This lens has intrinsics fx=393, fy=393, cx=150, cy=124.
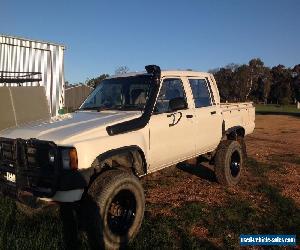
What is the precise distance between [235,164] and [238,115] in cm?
107

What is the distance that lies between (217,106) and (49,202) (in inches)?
163

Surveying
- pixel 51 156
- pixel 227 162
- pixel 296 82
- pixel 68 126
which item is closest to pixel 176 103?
pixel 68 126

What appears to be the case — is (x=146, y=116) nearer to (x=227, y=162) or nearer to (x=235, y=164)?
(x=227, y=162)

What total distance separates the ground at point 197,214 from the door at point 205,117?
834 millimetres

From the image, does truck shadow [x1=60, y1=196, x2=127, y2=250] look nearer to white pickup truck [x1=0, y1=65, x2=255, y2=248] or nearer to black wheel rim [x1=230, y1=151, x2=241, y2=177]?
white pickup truck [x1=0, y1=65, x2=255, y2=248]

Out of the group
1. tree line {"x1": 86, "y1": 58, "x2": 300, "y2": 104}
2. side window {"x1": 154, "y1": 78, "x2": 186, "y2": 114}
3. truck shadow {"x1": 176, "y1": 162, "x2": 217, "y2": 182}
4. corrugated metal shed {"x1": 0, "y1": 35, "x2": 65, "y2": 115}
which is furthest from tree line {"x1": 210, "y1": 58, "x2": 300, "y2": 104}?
side window {"x1": 154, "y1": 78, "x2": 186, "y2": 114}

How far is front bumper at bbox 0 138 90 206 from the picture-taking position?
179 inches

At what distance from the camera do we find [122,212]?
17.2 feet

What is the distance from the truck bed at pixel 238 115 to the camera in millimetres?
8008

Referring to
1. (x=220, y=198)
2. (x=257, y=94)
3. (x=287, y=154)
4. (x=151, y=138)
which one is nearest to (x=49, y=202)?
(x=151, y=138)

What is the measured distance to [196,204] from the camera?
6.73 m

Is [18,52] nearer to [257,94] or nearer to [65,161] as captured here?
[65,161]

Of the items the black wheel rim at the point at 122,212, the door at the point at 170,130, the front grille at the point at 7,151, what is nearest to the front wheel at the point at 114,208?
the black wheel rim at the point at 122,212

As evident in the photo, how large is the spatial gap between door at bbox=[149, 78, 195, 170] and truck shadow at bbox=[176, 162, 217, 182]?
6.84ft
